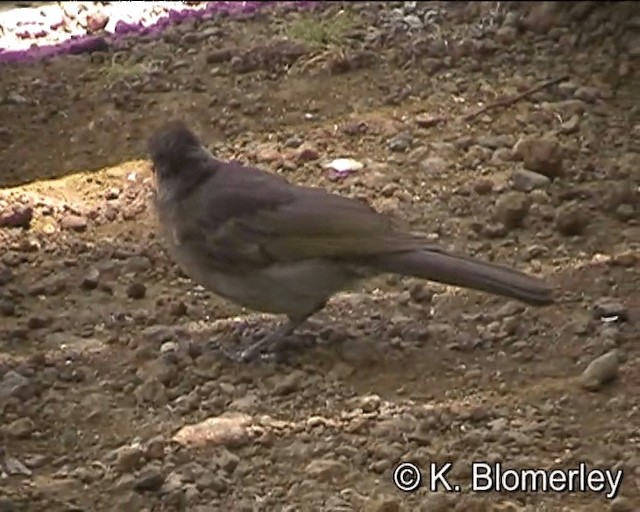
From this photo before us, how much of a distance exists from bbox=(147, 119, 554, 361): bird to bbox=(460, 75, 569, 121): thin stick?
182 centimetres

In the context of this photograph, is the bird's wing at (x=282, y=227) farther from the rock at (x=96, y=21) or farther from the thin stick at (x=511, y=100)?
the rock at (x=96, y=21)

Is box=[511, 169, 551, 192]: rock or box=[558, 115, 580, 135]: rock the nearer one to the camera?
box=[511, 169, 551, 192]: rock

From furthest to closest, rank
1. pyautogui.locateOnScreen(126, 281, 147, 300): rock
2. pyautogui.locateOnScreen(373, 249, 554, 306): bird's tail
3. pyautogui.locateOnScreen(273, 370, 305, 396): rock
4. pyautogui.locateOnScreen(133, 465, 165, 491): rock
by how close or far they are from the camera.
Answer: pyautogui.locateOnScreen(126, 281, 147, 300): rock, pyautogui.locateOnScreen(273, 370, 305, 396): rock, pyautogui.locateOnScreen(373, 249, 554, 306): bird's tail, pyautogui.locateOnScreen(133, 465, 165, 491): rock

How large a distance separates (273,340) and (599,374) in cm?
111

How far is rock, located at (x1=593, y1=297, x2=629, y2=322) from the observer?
216 inches

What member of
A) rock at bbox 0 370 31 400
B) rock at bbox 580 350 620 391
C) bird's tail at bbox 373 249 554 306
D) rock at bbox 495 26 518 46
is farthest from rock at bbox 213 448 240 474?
rock at bbox 495 26 518 46

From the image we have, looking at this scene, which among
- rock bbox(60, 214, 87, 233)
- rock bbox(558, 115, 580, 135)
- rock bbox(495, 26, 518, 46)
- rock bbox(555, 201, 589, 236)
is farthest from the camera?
rock bbox(495, 26, 518, 46)

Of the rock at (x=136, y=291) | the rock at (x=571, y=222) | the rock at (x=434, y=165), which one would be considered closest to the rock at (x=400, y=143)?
the rock at (x=434, y=165)

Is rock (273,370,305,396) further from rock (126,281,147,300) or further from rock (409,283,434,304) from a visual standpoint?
rock (126,281,147,300)

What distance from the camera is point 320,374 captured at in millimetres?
5352

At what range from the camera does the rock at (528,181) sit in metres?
6.55

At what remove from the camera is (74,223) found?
6.50 metres

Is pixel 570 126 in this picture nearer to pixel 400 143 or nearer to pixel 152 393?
pixel 400 143

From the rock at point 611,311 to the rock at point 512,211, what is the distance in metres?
0.75
